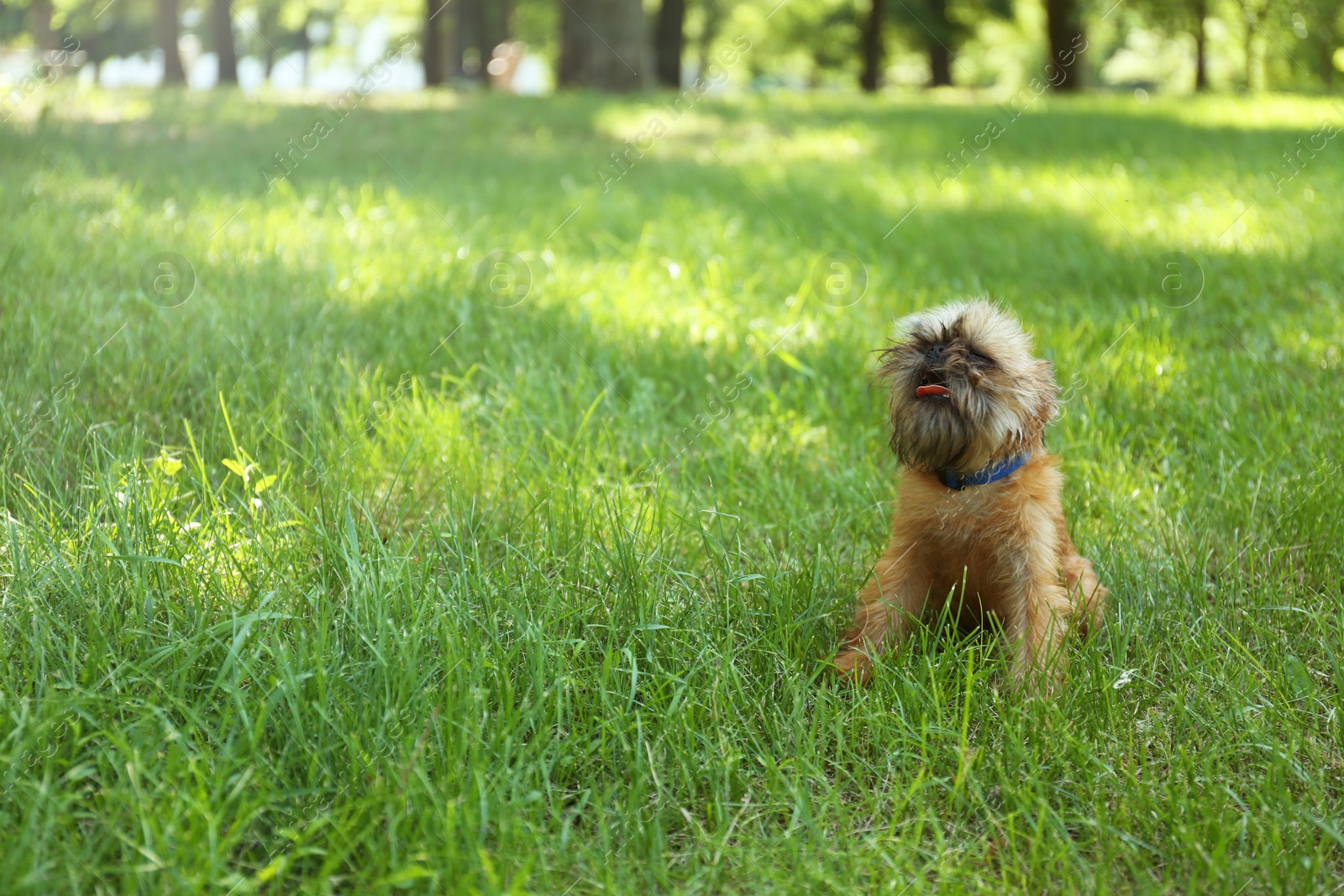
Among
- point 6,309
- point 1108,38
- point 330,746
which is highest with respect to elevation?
point 1108,38

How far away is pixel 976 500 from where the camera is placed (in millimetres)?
2637

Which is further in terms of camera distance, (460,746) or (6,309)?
(6,309)

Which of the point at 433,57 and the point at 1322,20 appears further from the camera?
the point at 433,57

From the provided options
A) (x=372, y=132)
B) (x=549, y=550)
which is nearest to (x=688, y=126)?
(x=372, y=132)

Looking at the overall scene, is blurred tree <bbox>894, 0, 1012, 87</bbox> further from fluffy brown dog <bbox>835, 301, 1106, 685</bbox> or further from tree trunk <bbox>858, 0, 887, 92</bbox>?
fluffy brown dog <bbox>835, 301, 1106, 685</bbox>

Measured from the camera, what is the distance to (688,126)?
12711 mm

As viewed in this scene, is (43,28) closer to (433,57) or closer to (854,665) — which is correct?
(433,57)

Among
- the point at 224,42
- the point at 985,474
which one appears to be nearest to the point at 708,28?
the point at 224,42

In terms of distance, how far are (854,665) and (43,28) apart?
12518 millimetres

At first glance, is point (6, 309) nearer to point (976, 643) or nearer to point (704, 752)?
point (704, 752)

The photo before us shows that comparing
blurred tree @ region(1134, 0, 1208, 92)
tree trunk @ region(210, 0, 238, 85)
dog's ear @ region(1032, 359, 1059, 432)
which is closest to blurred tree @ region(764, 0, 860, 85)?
blurred tree @ region(1134, 0, 1208, 92)

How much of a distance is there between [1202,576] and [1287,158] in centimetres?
827

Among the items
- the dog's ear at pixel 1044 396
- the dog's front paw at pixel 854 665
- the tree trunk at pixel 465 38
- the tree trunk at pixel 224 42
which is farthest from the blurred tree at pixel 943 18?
the dog's front paw at pixel 854 665

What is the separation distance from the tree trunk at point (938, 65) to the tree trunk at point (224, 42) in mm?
22697
